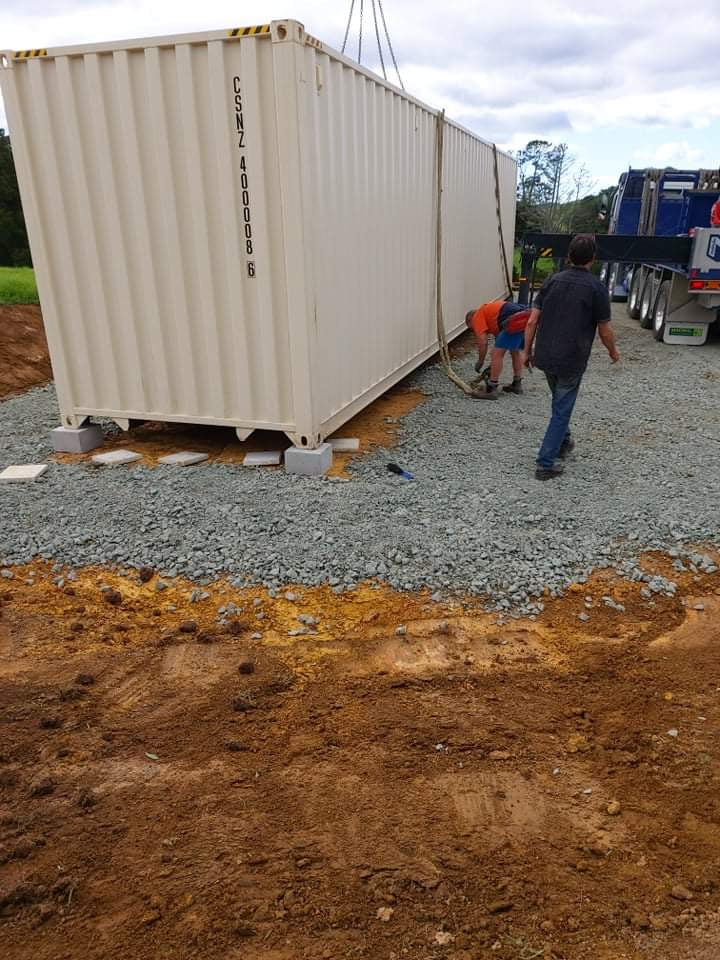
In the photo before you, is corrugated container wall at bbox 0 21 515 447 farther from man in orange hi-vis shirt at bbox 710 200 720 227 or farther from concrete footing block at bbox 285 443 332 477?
man in orange hi-vis shirt at bbox 710 200 720 227

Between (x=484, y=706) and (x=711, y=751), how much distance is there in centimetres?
96

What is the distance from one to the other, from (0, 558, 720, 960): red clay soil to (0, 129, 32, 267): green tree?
25.1m

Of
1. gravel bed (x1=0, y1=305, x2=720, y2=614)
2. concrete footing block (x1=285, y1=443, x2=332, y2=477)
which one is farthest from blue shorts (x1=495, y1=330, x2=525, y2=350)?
concrete footing block (x1=285, y1=443, x2=332, y2=477)

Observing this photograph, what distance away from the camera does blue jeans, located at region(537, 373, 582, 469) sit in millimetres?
5457

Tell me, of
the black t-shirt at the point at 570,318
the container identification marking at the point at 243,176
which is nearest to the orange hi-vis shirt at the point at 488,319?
the black t-shirt at the point at 570,318

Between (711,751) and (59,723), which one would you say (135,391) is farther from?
(711,751)

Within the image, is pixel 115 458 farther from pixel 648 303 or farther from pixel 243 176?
pixel 648 303

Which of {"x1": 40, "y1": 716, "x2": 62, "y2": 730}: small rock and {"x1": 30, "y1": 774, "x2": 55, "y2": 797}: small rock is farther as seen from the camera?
{"x1": 40, "y1": 716, "x2": 62, "y2": 730}: small rock

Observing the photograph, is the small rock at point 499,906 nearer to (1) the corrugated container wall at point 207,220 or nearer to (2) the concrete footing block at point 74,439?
(1) the corrugated container wall at point 207,220

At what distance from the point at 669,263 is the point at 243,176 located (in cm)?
798

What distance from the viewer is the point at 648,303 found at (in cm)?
1310

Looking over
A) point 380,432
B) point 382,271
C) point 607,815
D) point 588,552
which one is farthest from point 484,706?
point 382,271

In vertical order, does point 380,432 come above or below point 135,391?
below

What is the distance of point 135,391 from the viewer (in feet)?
20.2
